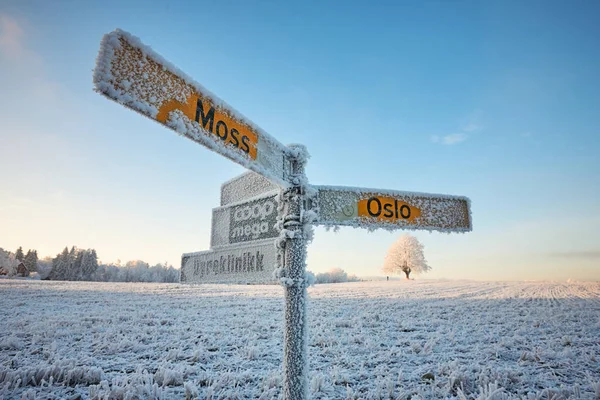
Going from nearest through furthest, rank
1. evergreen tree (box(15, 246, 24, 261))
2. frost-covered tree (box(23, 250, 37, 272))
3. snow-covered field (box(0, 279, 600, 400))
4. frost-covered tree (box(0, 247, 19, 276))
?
1. snow-covered field (box(0, 279, 600, 400))
2. frost-covered tree (box(0, 247, 19, 276))
3. frost-covered tree (box(23, 250, 37, 272))
4. evergreen tree (box(15, 246, 24, 261))

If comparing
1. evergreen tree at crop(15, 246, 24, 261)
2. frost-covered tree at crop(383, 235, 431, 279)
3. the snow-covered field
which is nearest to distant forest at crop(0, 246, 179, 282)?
evergreen tree at crop(15, 246, 24, 261)

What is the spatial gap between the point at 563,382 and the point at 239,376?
5594 millimetres

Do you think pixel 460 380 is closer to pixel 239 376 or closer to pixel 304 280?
pixel 239 376

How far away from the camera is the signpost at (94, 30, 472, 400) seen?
4.22 ft

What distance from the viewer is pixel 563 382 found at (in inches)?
202

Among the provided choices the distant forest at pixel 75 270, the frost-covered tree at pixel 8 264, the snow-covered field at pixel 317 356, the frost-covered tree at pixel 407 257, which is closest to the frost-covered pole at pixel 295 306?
the snow-covered field at pixel 317 356

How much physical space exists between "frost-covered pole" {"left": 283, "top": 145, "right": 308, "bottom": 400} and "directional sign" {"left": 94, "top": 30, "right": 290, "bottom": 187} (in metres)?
0.29

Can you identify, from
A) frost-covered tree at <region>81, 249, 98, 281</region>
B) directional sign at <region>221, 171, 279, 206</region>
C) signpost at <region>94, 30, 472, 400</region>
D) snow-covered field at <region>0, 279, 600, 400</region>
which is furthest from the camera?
frost-covered tree at <region>81, 249, 98, 281</region>

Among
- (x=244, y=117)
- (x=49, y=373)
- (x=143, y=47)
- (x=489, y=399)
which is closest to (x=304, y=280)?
(x=244, y=117)

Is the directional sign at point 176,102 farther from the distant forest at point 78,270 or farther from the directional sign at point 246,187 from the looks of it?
the distant forest at point 78,270

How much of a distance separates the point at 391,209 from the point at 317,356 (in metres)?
5.33

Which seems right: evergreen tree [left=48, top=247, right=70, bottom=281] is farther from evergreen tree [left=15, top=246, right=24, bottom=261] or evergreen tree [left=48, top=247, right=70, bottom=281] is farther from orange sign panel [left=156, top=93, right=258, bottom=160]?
orange sign panel [left=156, top=93, right=258, bottom=160]

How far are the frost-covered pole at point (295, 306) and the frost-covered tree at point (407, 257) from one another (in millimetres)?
59021

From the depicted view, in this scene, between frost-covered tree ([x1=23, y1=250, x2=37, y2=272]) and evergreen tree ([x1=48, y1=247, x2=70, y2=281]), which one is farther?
frost-covered tree ([x1=23, y1=250, x2=37, y2=272])
